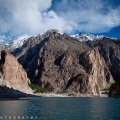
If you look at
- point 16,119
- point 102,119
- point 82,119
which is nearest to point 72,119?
point 82,119

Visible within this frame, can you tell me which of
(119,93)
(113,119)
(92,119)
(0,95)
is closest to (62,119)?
(92,119)

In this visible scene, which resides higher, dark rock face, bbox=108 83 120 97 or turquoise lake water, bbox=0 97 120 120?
dark rock face, bbox=108 83 120 97

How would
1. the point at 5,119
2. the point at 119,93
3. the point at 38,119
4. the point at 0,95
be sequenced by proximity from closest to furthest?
the point at 5,119, the point at 38,119, the point at 0,95, the point at 119,93

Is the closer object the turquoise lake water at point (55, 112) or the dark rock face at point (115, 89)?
the turquoise lake water at point (55, 112)

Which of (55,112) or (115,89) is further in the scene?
(115,89)

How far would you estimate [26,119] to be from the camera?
197 ft

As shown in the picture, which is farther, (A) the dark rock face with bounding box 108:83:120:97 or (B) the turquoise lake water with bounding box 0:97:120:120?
(A) the dark rock face with bounding box 108:83:120:97

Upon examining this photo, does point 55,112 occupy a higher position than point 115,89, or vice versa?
point 115,89

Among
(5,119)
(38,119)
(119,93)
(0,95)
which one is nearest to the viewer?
(5,119)

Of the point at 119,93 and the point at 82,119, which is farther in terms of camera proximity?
the point at 119,93

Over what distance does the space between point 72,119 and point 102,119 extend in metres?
7.17

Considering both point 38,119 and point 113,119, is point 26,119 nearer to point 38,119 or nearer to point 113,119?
point 38,119

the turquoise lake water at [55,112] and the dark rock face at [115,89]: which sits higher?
the dark rock face at [115,89]

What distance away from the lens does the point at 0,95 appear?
158250 mm
